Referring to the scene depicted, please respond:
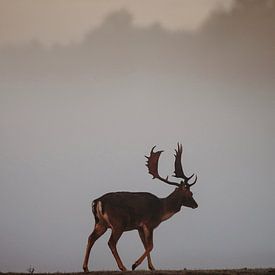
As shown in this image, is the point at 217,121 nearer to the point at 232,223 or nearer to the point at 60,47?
the point at 232,223

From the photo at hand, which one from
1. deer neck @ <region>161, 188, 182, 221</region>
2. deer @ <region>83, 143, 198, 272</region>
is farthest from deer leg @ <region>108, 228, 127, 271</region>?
deer neck @ <region>161, 188, 182, 221</region>

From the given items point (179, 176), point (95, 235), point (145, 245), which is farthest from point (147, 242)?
point (179, 176)

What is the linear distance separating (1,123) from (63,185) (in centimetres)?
60

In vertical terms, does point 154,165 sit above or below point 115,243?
above

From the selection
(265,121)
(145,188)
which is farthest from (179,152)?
(265,121)

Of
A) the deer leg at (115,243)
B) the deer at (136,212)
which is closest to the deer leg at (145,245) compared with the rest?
the deer at (136,212)

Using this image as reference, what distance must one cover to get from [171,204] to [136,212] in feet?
0.82

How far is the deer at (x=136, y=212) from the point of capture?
430cm

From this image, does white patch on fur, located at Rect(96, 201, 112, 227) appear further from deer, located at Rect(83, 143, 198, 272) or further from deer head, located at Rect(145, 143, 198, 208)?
deer head, located at Rect(145, 143, 198, 208)

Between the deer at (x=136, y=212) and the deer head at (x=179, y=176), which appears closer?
the deer at (x=136, y=212)

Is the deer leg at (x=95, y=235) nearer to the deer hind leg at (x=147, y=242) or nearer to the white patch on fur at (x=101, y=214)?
the white patch on fur at (x=101, y=214)

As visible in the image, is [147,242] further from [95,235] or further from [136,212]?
[95,235]

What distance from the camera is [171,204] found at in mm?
4414

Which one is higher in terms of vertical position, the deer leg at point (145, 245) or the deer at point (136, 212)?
the deer at point (136, 212)
